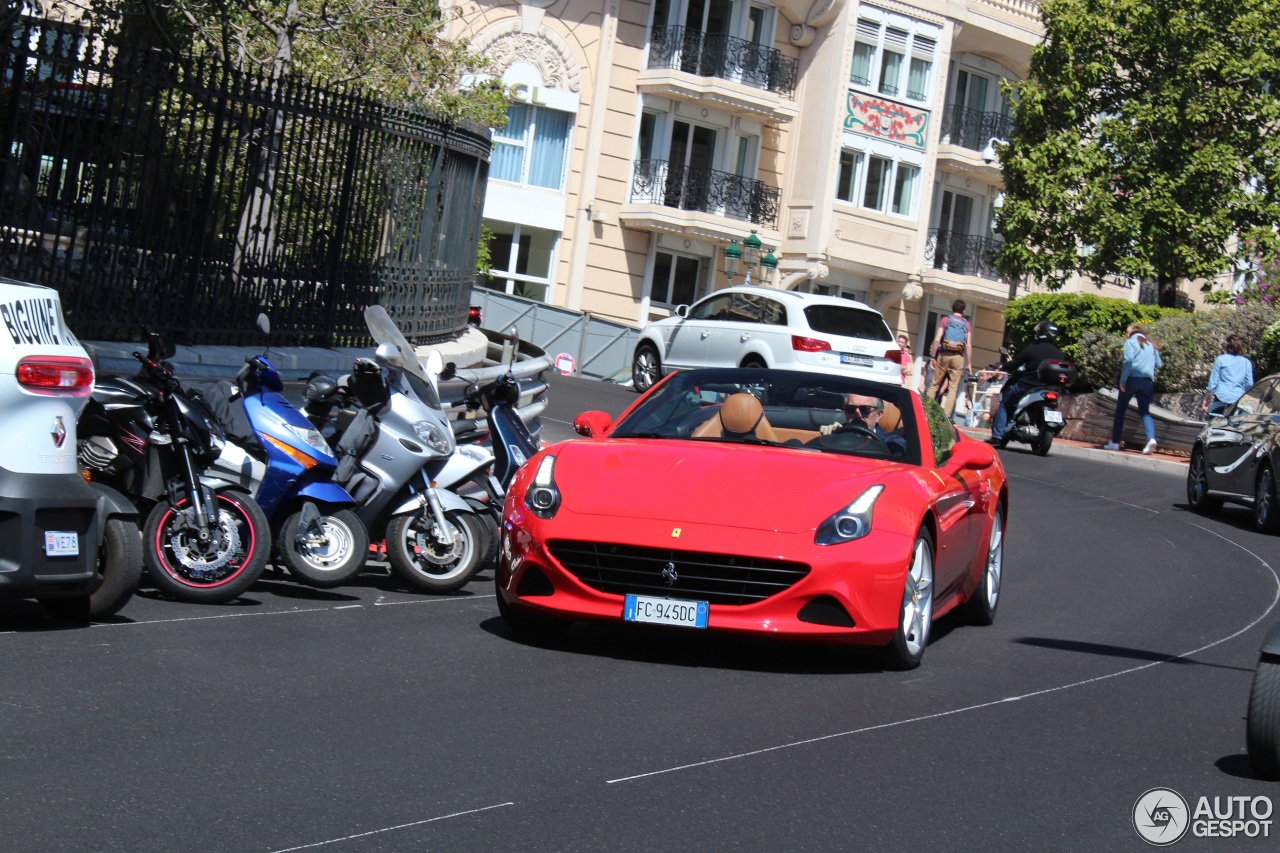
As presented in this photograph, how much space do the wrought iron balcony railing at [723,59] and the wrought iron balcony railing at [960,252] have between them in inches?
256

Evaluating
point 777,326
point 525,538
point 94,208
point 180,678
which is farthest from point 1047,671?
point 777,326

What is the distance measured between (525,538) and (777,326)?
55.5ft

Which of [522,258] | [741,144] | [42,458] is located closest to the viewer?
[42,458]

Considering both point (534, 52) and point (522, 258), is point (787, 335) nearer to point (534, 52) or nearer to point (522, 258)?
point (522, 258)

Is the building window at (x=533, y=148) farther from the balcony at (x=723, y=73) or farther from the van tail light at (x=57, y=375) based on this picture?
the van tail light at (x=57, y=375)

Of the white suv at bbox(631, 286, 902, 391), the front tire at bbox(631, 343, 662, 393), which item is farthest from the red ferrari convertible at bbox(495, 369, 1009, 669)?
A: the front tire at bbox(631, 343, 662, 393)

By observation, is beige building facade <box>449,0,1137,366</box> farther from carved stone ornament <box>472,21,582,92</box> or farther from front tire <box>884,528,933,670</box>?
front tire <box>884,528,933,670</box>

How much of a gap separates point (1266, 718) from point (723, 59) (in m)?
37.7

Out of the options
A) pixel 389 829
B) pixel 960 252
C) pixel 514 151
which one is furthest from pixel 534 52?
pixel 389 829

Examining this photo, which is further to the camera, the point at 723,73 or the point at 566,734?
the point at 723,73

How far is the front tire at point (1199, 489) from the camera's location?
19.2 meters

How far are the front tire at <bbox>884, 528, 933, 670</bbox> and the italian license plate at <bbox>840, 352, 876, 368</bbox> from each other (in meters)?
15.8

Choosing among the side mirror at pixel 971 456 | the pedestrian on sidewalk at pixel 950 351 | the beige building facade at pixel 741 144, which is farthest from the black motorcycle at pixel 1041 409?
the beige building facade at pixel 741 144

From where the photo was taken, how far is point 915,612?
8.41 meters
